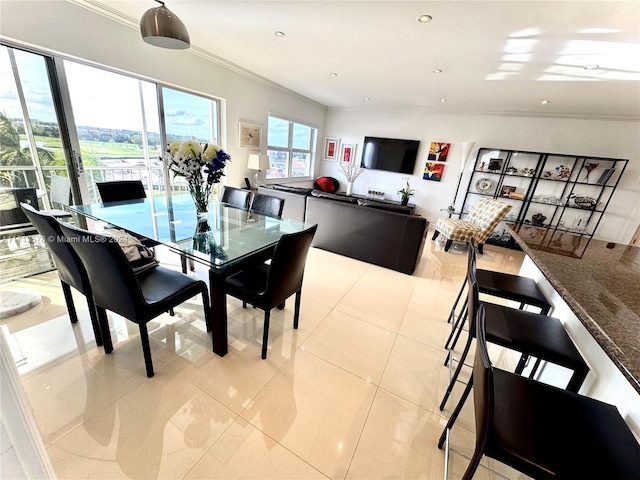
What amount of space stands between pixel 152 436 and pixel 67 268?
1164 millimetres

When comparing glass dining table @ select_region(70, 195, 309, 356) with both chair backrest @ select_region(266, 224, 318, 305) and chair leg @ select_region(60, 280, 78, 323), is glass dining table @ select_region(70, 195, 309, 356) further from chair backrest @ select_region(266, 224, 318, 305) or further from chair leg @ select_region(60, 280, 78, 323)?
chair leg @ select_region(60, 280, 78, 323)

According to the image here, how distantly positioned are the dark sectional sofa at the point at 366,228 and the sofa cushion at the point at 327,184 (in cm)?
271

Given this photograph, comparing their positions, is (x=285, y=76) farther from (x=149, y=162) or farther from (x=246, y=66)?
(x=149, y=162)

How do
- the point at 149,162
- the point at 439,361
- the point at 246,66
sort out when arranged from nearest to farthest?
the point at 439,361
the point at 149,162
the point at 246,66

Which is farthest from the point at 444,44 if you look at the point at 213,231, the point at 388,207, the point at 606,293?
the point at 213,231

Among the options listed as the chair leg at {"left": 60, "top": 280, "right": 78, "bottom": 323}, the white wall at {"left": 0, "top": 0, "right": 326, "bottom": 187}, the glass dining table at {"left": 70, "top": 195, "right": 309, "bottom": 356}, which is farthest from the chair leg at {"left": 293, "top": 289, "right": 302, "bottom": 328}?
the white wall at {"left": 0, "top": 0, "right": 326, "bottom": 187}

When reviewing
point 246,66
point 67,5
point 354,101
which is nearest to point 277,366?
point 67,5

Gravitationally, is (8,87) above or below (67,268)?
above

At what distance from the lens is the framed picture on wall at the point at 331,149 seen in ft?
21.2

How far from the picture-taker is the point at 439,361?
188 centimetres

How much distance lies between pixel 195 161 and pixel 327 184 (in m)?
4.68

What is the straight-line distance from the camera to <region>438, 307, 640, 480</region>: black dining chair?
28.9 inches

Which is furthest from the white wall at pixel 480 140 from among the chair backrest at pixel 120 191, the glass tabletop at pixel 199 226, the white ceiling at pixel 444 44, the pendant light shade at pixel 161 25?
the pendant light shade at pixel 161 25

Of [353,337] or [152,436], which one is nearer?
[152,436]
